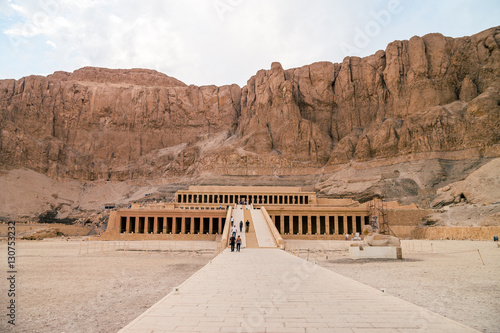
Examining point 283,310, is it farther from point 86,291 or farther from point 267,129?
point 267,129

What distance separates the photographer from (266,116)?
296 ft

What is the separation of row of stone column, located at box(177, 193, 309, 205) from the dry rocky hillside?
6.30m

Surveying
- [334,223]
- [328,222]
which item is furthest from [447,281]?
[334,223]

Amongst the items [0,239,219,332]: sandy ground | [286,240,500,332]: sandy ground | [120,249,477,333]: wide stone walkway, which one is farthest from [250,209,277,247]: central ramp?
[120,249,477,333]: wide stone walkway

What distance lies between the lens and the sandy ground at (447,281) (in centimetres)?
901

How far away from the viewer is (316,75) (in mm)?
93125

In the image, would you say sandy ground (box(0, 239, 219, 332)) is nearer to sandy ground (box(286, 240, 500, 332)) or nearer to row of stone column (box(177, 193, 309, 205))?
sandy ground (box(286, 240, 500, 332))

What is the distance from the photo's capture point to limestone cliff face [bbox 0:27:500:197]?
71062mm

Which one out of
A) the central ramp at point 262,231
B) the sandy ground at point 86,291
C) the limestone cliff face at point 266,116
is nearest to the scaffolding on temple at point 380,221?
the central ramp at point 262,231

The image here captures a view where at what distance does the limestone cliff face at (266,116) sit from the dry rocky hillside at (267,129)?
0.88ft

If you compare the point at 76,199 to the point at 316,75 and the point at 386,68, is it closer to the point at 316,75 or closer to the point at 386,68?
the point at 316,75

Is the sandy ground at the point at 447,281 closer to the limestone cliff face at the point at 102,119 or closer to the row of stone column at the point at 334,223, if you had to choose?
the row of stone column at the point at 334,223

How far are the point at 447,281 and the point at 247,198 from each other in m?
50.6

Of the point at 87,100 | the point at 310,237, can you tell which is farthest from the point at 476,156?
the point at 87,100
